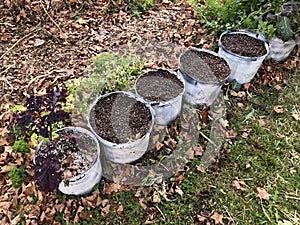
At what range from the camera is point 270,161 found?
111 inches

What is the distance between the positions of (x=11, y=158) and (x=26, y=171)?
239 millimetres

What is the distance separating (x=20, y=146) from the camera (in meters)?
2.41

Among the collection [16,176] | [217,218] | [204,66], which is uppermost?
[204,66]

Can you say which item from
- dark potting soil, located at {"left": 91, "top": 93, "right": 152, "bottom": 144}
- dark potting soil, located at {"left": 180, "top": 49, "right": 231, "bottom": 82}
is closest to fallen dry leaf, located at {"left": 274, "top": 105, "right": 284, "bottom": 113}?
dark potting soil, located at {"left": 180, "top": 49, "right": 231, "bottom": 82}

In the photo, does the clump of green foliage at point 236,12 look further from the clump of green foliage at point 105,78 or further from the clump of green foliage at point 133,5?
the clump of green foliage at point 105,78

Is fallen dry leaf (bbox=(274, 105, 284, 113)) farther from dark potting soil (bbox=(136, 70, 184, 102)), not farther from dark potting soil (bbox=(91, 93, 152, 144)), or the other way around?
dark potting soil (bbox=(91, 93, 152, 144))

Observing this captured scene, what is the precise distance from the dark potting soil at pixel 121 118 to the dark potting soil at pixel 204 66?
0.69 m

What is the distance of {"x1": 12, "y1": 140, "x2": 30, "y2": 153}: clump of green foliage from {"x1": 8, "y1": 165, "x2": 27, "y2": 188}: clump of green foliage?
0.49 feet

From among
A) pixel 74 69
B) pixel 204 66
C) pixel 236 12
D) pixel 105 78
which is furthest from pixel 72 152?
pixel 236 12

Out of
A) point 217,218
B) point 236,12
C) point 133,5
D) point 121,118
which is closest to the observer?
point 217,218

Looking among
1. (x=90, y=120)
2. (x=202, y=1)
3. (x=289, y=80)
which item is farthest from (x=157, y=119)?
(x=202, y=1)

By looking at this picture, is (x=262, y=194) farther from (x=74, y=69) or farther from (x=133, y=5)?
(x=133, y=5)

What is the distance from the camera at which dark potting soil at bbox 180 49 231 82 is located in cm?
291

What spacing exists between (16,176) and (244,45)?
2681 mm
